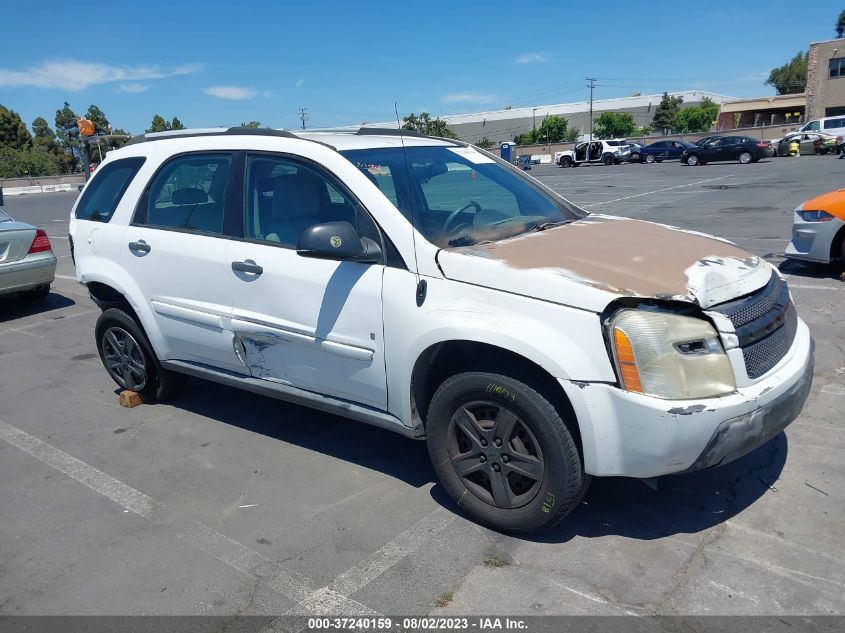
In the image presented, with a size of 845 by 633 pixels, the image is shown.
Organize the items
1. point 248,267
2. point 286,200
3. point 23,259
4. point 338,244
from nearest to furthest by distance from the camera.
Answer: point 338,244 → point 248,267 → point 286,200 → point 23,259

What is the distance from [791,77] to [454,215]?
126 metres

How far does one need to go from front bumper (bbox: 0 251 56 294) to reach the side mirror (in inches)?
272

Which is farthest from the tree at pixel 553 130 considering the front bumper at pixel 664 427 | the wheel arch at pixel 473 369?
the front bumper at pixel 664 427

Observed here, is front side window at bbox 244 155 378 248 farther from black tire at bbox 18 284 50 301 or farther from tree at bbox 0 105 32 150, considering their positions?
tree at bbox 0 105 32 150

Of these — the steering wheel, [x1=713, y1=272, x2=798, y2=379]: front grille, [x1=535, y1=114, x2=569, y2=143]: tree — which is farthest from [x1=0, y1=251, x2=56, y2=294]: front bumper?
[x1=535, y1=114, x2=569, y2=143]: tree

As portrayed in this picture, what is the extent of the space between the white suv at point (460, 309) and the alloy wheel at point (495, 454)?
1 centimetres

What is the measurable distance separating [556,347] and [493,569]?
1.06 meters

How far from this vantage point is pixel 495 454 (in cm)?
329

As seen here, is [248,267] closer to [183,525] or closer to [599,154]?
[183,525]

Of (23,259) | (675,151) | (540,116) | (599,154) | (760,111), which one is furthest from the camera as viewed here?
(540,116)

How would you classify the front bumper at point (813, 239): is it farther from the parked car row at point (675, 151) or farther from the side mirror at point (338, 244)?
the parked car row at point (675, 151)

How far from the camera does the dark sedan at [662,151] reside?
4259 centimetres

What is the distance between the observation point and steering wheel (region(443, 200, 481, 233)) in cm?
369

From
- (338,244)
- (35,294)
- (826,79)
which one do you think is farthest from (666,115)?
(338,244)
